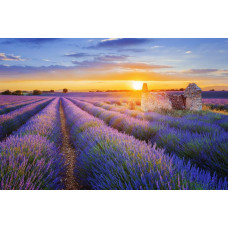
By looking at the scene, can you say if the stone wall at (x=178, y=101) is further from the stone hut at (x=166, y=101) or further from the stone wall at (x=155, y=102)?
the stone wall at (x=155, y=102)

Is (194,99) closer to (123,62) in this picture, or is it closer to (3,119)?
(123,62)

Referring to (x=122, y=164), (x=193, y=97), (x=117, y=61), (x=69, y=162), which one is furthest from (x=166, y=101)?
(x=122, y=164)

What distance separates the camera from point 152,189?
128 centimetres

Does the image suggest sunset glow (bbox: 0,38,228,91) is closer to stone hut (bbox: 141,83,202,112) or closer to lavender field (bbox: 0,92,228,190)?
lavender field (bbox: 0,92,228,190)

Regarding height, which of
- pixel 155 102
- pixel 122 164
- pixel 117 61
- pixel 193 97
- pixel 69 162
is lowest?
pixel 69 162

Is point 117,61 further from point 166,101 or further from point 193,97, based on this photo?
point 166,101

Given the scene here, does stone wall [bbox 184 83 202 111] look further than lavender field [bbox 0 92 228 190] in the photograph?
Yes

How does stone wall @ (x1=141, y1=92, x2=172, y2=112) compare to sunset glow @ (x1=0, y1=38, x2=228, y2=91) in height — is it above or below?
below

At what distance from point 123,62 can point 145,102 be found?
196 inches

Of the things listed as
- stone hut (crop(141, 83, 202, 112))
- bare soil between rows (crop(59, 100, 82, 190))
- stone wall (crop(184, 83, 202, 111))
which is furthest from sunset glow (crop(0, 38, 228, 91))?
stone hut (crop(141, 83, 202, 112))
